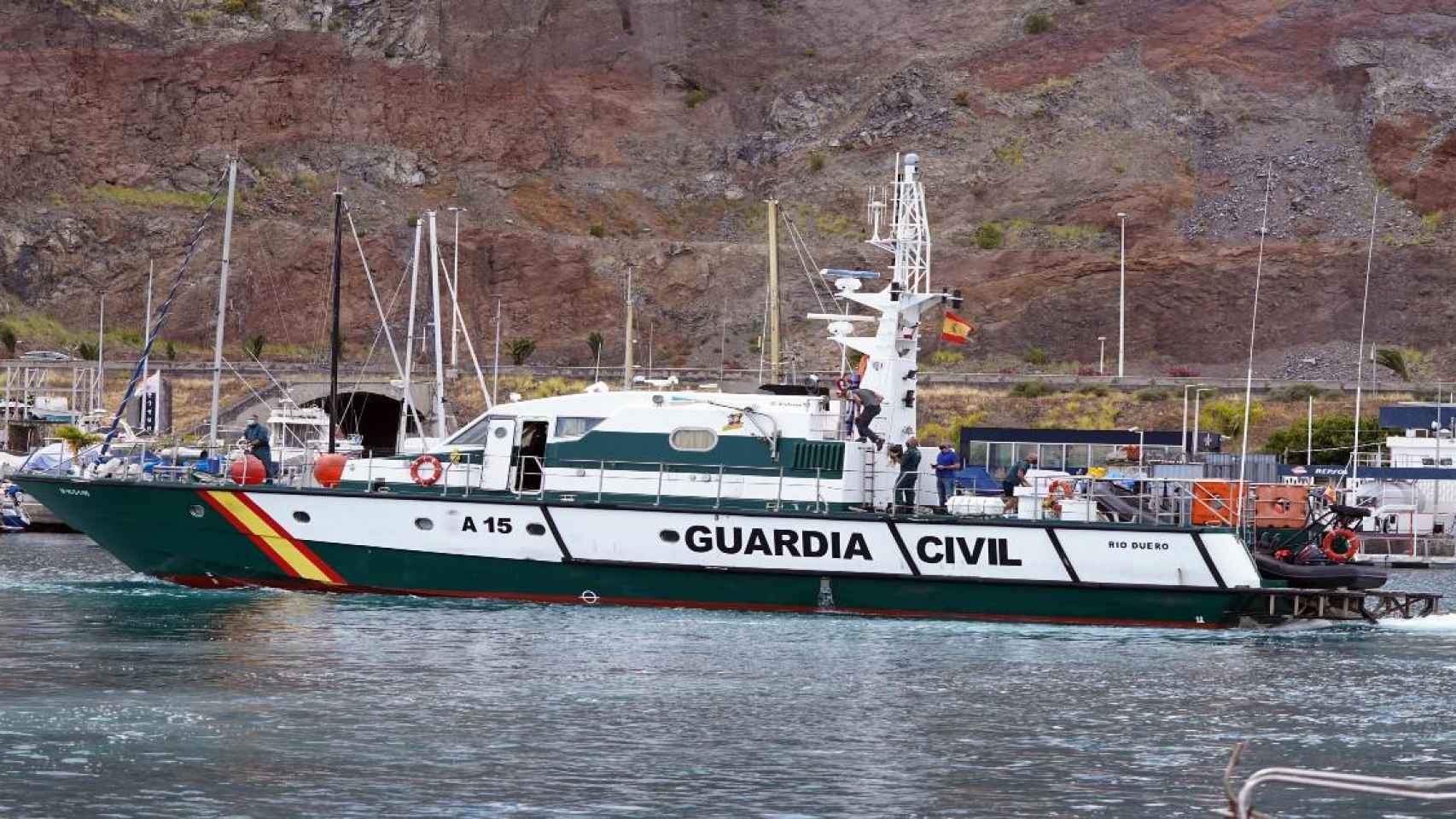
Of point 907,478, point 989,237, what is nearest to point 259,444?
point 907,478

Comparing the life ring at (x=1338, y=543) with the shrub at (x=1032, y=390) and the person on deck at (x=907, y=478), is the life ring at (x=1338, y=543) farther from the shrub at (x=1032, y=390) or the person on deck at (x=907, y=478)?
the shrub at (x=1032, y=390)

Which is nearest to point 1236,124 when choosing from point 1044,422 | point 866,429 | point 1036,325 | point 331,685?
point 1036,325

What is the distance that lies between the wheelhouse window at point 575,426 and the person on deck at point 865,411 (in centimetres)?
374

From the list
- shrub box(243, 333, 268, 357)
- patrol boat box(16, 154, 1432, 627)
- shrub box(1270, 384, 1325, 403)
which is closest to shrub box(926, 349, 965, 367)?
shrub box(1270, 384, 1325, 403)

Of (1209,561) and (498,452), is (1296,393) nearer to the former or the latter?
(1209,561)

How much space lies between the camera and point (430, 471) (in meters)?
28.9

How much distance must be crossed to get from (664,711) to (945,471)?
8.75 meters

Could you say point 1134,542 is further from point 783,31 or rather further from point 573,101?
point 783,31

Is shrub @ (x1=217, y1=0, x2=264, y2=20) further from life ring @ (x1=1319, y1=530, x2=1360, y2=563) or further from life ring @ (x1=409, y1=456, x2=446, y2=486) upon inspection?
life ring @ (x1=1319, y1=530, x2=1360, y2=563)

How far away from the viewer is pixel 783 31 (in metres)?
121

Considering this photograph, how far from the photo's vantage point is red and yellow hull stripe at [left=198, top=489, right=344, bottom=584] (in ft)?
A: 95.4

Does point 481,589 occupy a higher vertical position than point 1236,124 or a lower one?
lower

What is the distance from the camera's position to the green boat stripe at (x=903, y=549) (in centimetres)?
2782

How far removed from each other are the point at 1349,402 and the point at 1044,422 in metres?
11.0
